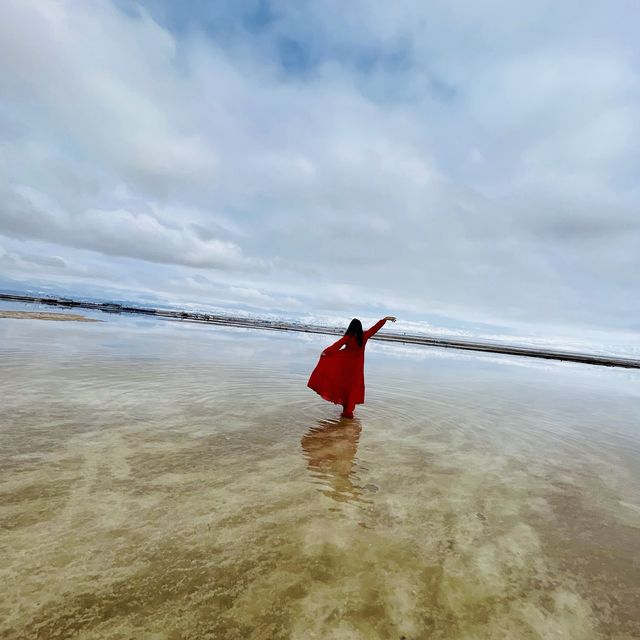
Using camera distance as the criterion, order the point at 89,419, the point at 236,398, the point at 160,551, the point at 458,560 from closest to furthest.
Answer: the point at 160,551 < the point at 458,560 < the point at 89,419 < the point at 236,398

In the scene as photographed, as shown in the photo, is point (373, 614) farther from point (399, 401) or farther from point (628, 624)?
point (399, 401)

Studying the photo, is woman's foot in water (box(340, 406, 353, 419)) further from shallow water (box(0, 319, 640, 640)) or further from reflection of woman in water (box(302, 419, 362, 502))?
reflection of woman in water (box(302, 419, 362, 502))

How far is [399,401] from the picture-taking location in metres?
11.3

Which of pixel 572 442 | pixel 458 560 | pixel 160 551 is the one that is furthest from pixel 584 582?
pixel 572 442

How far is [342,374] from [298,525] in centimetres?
556

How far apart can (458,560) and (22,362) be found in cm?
1337

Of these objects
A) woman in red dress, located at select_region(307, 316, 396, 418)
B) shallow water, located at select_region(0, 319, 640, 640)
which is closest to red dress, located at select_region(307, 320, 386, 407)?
woman in red dress, located at select_region(307, 316, 396, 418)

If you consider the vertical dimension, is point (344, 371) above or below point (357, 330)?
below

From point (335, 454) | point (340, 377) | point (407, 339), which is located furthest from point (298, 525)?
point (407, 339)

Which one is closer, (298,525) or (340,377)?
(298,525)

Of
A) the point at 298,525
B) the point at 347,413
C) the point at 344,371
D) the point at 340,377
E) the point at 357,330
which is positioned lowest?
the point at 298,525

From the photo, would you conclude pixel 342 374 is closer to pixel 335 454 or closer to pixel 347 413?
pixel 347 413

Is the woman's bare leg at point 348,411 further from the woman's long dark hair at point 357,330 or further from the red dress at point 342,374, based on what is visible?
the woman's long dark hair at point 357,330

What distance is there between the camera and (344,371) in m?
9.43
